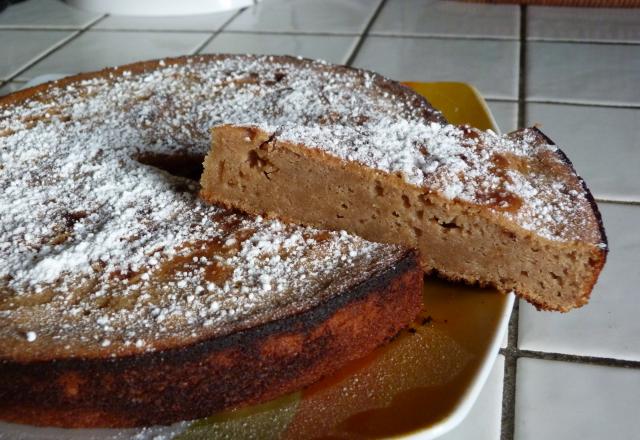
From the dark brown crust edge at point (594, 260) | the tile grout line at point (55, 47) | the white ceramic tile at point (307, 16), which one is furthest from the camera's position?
the white ceramic tile at point (307, 16)

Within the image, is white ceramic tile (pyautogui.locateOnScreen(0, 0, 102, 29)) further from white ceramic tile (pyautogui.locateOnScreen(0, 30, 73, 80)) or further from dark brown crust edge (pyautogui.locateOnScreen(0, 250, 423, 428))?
dark brown crust edge (pyautogui.locateOnScreen(0, 250, 423, 428))

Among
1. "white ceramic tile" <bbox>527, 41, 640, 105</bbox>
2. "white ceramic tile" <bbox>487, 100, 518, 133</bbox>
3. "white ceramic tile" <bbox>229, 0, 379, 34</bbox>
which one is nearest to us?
"white ceramic tile" <bbox>487, 100, 518, 133</bbox>

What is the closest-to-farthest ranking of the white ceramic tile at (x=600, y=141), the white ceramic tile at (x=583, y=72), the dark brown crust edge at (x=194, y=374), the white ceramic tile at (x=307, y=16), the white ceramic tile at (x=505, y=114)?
the dark brown crust edge at (x=194, y=374) < the white ceramic tile at (x=600, y=141) < the white ceramic tile at (x=505, y=114) < the white ceramic tile at (x=583, y=72) < the white ceramic tile at (x=307, y=16)

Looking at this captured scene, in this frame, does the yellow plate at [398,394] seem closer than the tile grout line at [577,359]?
Yes

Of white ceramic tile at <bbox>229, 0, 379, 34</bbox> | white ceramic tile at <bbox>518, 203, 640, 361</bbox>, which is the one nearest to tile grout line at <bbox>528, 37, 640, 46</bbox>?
white ceramic tile at <bbox>229, 0, 379, 34</bbox>

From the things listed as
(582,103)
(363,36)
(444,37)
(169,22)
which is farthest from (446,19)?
(169,22)

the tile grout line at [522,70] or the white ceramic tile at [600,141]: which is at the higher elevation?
the tile grout line at [522,70]

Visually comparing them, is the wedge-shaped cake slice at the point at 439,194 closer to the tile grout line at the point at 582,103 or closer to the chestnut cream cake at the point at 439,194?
the chestnut cream cake at the point at 439,194

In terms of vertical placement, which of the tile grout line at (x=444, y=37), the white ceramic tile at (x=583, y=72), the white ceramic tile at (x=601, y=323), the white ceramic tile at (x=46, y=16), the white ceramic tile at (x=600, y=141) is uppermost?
the white ceramic tile at (x=46, y=16)

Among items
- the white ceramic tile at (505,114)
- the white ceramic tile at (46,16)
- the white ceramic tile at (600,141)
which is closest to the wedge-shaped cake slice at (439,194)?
the white ceramic tile at (600,141)
